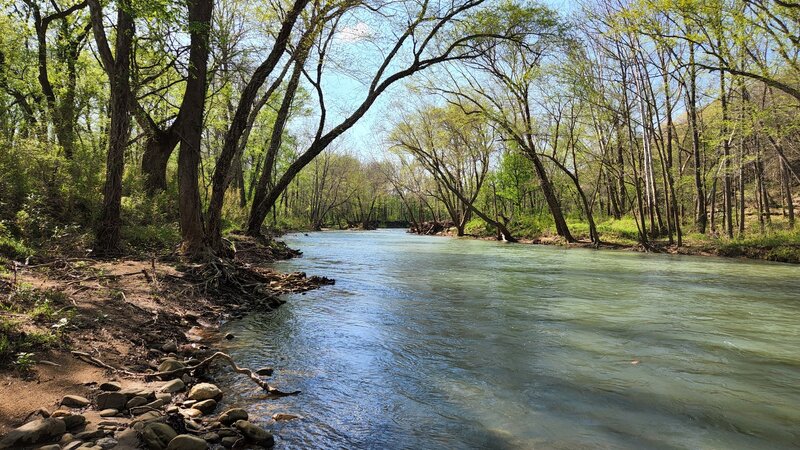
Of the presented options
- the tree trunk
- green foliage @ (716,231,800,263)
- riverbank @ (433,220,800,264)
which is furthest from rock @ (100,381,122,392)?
green foliage @ (716,231,800,263)

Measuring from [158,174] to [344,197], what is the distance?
2098 inches

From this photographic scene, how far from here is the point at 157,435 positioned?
326cm

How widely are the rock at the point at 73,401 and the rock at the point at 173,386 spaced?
0.71 meters

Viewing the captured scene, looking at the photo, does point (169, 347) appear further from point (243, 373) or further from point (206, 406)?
point (206, 406)

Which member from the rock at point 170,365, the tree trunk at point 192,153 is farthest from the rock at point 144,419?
the tree trunk at point 192,153

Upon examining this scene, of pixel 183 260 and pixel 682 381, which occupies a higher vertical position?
pixel 183 260

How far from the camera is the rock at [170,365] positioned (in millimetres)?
4805

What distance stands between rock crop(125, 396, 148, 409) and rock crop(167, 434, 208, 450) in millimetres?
891

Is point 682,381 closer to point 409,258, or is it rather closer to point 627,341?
point 627,341

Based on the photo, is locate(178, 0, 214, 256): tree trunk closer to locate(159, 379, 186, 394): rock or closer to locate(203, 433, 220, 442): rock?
locate(159, 379, 186, 394): rock

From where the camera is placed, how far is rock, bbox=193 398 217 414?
4035 mm

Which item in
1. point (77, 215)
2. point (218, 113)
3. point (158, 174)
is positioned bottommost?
point (77, 215)

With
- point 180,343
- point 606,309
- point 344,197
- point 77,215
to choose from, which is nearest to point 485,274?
point 606,309

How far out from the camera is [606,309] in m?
8.96
